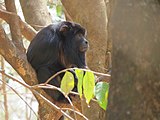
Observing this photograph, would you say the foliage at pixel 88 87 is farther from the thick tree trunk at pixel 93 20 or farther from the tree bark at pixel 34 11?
the tree bark at pixel 34 11

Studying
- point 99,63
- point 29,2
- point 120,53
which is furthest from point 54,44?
point 120,53

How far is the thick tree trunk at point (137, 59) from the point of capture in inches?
27.5

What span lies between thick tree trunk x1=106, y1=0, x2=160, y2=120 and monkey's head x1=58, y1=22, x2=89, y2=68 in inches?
105

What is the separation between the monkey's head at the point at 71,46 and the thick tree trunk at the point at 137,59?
2.66 meters

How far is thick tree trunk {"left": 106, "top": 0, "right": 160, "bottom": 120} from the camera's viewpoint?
0.70m

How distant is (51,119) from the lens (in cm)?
235

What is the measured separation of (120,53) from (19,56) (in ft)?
5.06

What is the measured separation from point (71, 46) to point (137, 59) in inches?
112

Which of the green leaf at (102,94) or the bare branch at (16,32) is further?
the bare branch at (16,32)

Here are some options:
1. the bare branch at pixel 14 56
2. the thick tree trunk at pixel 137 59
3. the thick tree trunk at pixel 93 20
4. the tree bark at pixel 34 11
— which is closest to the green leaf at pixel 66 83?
the bare branch at pixel 14 56

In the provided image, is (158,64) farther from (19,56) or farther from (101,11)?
(101,11)

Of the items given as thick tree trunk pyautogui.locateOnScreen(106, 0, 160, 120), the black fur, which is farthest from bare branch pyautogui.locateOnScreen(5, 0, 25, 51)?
thick tree trunk pyautogui.locateOnScreen(106, 0, 160, 120)

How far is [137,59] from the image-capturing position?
→ 0.70m

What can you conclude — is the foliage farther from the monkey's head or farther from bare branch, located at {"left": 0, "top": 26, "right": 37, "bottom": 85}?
the monkey's head
